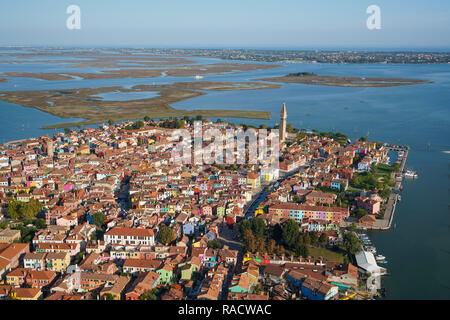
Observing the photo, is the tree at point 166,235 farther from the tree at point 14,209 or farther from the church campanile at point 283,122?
the church campanile at point 283,122

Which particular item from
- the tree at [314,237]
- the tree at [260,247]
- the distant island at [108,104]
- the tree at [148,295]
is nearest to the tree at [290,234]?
the tree at [314,237]

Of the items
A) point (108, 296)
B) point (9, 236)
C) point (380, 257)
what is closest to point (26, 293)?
point (108, 296)

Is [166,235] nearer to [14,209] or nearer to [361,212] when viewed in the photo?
[14,209]

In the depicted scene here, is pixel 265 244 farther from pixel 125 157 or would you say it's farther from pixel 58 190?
pixel 125 157

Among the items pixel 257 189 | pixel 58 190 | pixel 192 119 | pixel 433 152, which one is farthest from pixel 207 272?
pixel 192 119

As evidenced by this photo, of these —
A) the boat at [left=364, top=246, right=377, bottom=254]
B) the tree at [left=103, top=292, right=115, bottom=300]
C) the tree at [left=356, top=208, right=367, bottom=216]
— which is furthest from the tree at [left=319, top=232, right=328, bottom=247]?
the tree at [left=103, top=292, right=115, bottom=300]

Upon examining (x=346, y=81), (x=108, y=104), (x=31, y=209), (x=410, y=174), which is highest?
(x=346, y=81)
